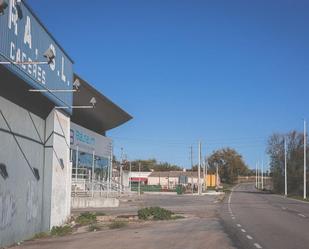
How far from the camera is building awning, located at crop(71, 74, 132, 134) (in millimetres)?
53531

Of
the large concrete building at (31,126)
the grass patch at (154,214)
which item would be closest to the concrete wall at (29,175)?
the large concrete building at (31,126)

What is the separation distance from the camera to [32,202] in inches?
840

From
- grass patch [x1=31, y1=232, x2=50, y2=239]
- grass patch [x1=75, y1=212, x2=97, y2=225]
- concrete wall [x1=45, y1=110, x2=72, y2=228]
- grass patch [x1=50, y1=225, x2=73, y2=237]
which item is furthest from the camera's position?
grass patch [x1=75, y1=212, x2=97, y2=225]

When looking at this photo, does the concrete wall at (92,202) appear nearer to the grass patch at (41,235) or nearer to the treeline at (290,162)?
the grass patch at (41,235)

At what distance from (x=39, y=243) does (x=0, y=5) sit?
29.5 ft

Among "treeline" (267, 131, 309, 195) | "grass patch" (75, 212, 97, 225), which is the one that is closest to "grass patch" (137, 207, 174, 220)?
"grass patch" (75, 212, 97, 225)

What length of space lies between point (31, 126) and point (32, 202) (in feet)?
8.58

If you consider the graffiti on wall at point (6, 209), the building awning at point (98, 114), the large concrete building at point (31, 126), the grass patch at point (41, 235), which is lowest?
the grass patch at point (41, 235)

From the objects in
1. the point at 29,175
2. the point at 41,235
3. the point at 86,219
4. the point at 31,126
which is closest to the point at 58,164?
the point at 41,235

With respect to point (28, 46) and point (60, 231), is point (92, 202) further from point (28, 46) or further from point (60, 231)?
point (28, 46)

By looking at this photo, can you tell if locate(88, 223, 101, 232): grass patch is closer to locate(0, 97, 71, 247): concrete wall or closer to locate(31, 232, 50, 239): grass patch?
locate(0, 97, 71, 247): concrete wall

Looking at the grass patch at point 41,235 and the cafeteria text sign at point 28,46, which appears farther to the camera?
the grass patch at point 41,235

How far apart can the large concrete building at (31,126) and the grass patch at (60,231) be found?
0.30 meters

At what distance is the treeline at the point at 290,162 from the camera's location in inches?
4368
